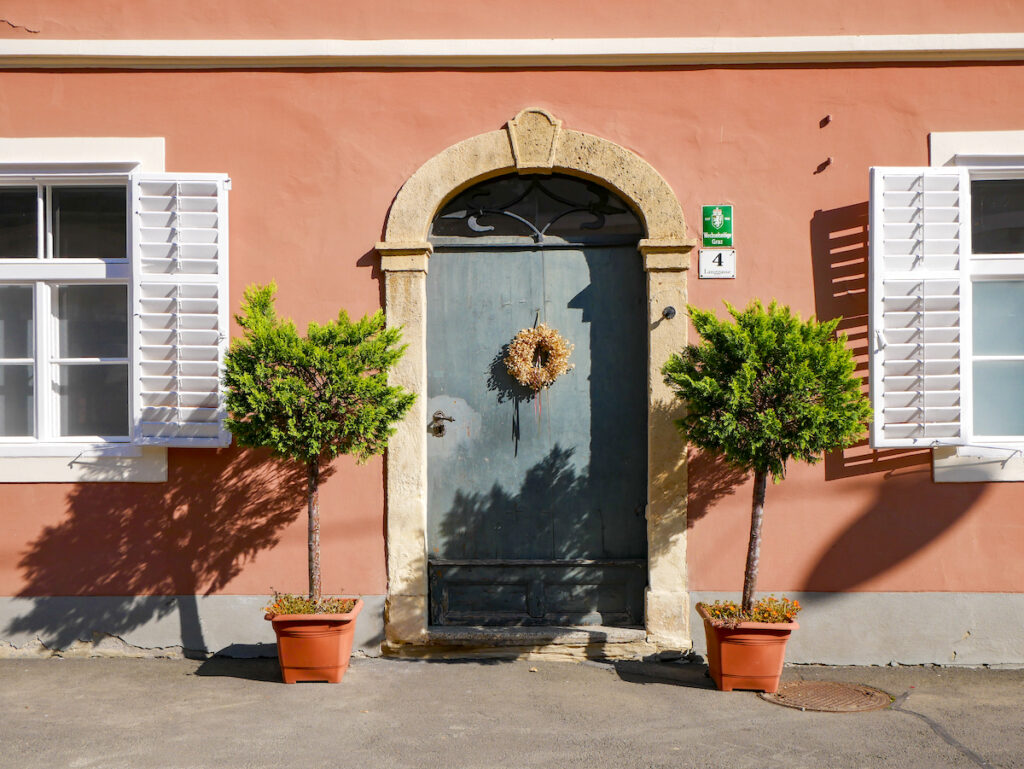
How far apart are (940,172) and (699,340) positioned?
4.86ft

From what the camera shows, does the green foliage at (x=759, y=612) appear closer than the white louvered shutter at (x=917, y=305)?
Yes

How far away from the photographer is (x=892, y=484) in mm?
5242

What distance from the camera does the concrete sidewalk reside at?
3912 millimetres

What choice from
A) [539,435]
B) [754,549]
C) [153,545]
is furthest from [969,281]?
[153,545]

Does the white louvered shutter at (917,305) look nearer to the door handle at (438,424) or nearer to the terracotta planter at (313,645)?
the door handle at (438,424)

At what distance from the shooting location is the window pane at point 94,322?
5477 millimetres

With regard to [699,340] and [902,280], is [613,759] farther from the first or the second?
[902,280]

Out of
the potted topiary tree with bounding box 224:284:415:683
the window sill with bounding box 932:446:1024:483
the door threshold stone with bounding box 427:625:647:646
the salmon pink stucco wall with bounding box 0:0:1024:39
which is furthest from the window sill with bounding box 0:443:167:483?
the window sill with bounding box 932:446:1024:483

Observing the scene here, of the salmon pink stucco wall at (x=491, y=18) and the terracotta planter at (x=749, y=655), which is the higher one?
the salmon pink stucco wall at (x=491, y=18)

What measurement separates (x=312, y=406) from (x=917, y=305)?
309 cm

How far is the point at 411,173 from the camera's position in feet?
17.6

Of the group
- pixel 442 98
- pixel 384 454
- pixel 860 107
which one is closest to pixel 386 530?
pixel 384 454

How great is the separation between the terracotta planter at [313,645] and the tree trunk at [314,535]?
0.16 metres

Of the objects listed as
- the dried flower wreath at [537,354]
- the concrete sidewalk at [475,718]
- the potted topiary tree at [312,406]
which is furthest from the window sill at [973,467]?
the potted topiary tree at [312,406]
